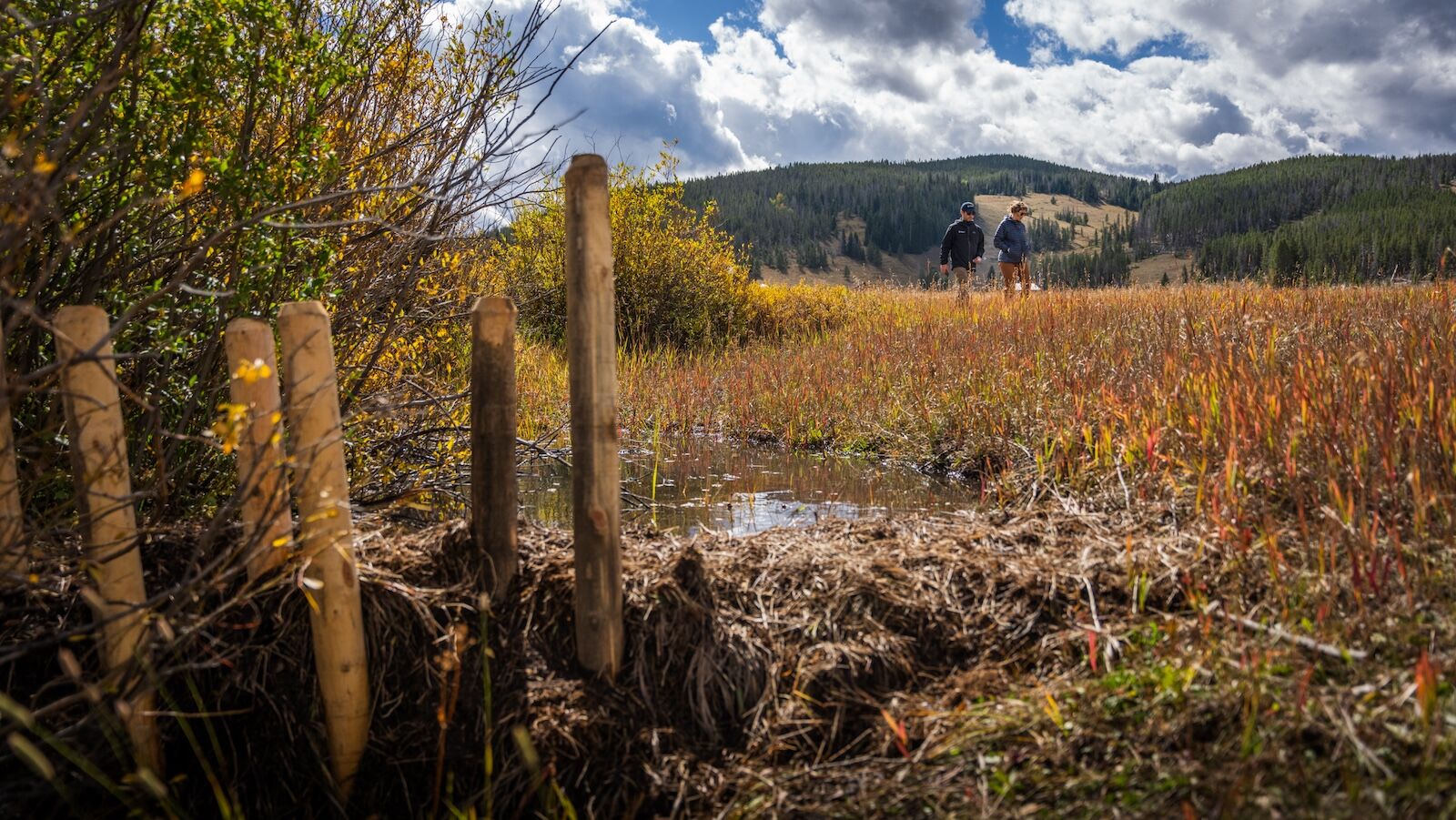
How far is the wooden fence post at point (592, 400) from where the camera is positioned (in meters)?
2.54

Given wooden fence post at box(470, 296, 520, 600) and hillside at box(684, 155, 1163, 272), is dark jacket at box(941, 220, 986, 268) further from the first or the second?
hillside at box(684, 155, 1163, 272)

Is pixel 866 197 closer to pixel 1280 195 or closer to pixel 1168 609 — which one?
pixel 1280 195

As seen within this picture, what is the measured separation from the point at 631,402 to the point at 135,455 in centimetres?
640

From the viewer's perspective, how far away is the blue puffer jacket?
1309cm

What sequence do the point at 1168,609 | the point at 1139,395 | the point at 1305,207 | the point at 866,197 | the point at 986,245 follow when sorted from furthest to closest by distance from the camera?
1. the point at 866,197
2. the point at 986,245
3. the point at 1305,207
4. the point at 1139,395
5. the point at 1168,609

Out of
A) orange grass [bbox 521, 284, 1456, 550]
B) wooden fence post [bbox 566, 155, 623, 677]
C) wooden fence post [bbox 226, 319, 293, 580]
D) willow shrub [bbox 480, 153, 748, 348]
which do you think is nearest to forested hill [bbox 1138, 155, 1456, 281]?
willow shrub [bbox 480, 153, 748, 348]

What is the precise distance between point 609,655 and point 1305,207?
416ft

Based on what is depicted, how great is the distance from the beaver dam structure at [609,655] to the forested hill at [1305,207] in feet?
267

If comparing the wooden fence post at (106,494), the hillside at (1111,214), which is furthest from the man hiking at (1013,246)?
the hillside at (1111,214)

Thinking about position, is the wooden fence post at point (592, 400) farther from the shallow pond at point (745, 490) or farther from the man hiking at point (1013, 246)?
the man hiking at point (1013, 246)

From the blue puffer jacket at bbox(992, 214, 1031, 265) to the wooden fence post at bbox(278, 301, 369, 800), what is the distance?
39.5 ft

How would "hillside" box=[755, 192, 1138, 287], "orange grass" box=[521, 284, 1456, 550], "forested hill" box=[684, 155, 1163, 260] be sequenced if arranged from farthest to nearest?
"forested hill" box=[684, 155, 1163, 260], "hillside" box=[755, 192, 1138, 287], "orange grass" box=[521, 284, 1456, 550]

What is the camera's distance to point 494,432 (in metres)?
2.78

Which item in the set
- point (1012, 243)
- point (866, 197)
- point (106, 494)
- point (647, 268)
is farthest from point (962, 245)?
point (866, 197)
